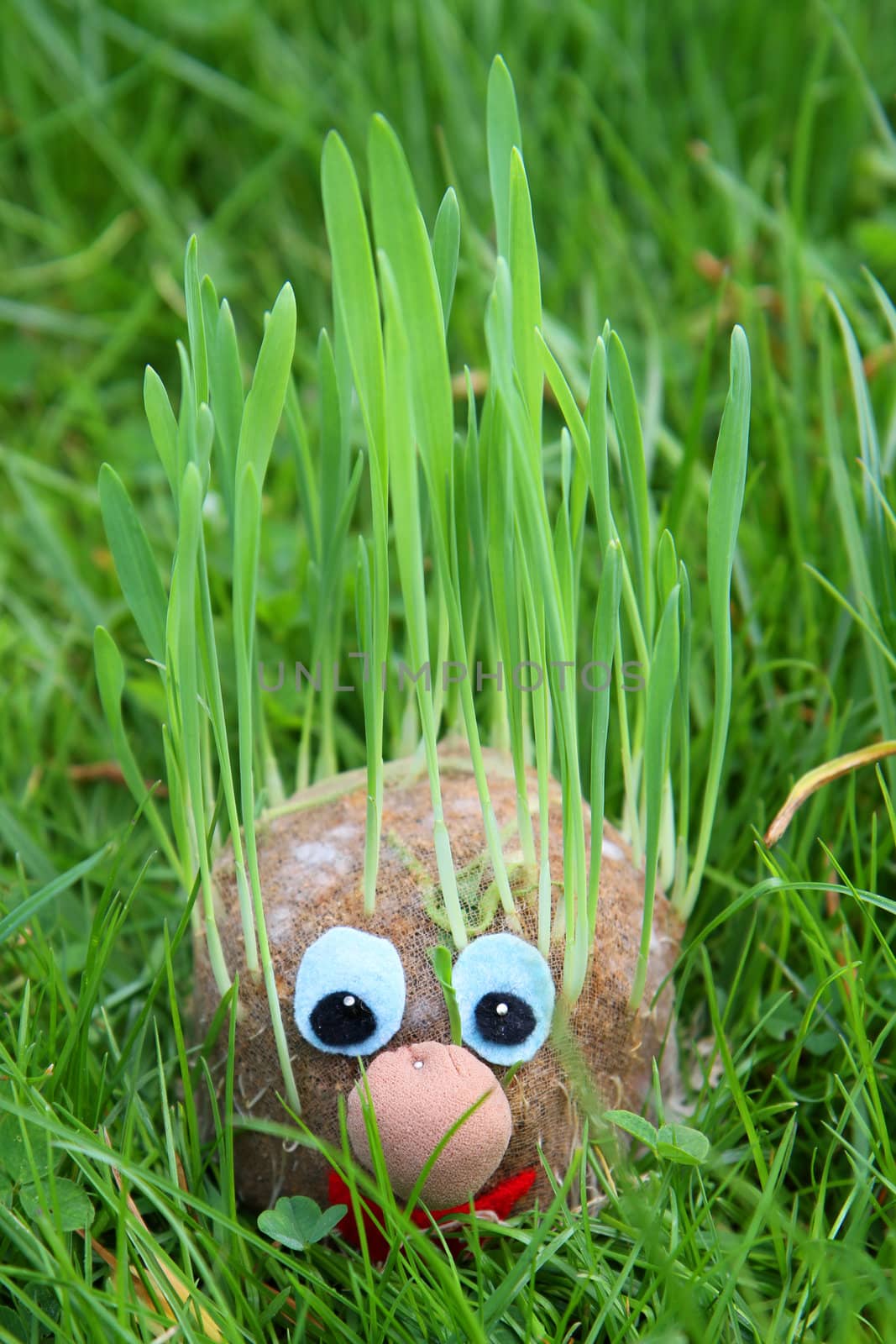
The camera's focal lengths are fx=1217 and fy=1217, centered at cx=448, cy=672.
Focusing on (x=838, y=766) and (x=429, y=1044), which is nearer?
(x=429, y=1044)

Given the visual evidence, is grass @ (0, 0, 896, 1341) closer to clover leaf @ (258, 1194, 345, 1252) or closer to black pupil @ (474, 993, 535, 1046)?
clover leaf @ (258, 1194, 345, 1252)

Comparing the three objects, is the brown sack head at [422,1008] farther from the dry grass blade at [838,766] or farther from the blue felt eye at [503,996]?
the dry grass blade at [838,766]

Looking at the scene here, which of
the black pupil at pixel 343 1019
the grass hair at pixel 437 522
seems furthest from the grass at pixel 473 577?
the black pupil at pixel 343 1019

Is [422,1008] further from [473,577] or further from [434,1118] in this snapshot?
[473,577]

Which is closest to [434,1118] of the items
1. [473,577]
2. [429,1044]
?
[429,1044]

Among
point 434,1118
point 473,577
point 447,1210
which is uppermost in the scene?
point 473,577

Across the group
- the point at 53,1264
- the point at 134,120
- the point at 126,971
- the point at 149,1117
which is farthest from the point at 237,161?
the point at 53,1264

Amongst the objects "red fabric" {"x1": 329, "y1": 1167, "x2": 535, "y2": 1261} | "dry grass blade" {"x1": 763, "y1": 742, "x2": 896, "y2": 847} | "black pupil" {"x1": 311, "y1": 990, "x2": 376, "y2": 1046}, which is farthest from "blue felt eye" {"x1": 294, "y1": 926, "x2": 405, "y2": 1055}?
"dry grass blade" {"x1": 763, "y1": 742, "x2": 896, "y2": 847}
